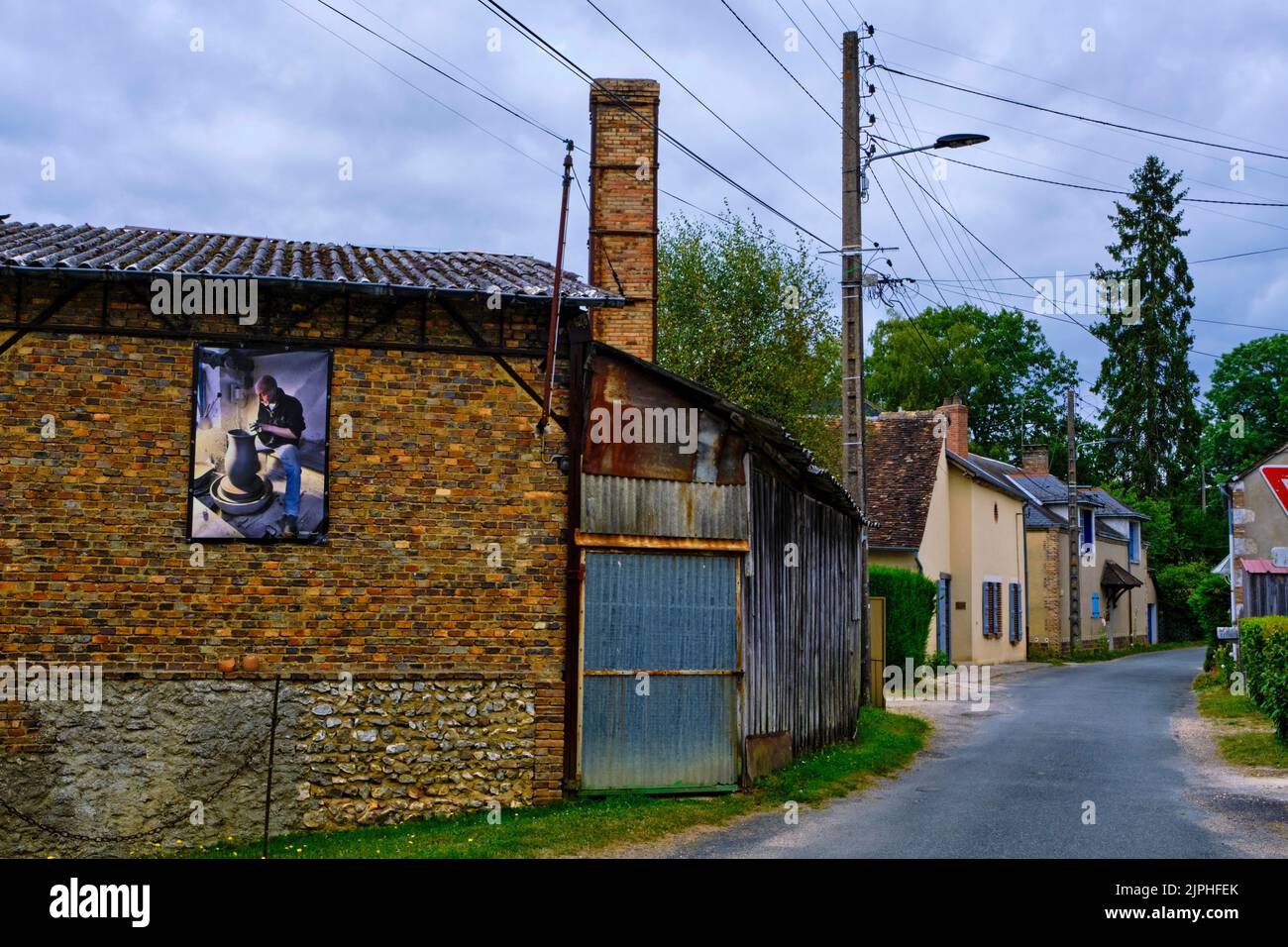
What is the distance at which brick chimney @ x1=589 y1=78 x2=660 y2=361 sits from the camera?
15.3 m

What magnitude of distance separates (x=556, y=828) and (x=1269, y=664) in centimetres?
1170

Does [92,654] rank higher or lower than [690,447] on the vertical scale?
lower

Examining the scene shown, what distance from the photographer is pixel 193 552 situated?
11750 mm

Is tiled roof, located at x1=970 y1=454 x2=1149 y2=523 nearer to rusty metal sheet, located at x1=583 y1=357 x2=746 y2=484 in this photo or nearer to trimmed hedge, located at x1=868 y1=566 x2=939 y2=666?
trimmed hedge, located at x1=868 y1=566 x2=939 y2=666

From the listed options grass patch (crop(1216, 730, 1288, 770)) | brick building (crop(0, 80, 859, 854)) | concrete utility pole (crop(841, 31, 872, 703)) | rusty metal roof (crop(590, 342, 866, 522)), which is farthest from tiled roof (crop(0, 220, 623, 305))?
grass patch (crop(1216, 730, 1288, 770))

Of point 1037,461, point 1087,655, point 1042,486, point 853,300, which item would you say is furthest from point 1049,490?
point 853,300

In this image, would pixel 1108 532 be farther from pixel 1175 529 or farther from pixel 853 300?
pixel 853 300

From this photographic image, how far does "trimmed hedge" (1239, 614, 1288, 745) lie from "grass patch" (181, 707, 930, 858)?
6159mm

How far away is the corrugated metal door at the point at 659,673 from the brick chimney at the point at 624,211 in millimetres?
3633

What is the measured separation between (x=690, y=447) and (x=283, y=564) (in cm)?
440
